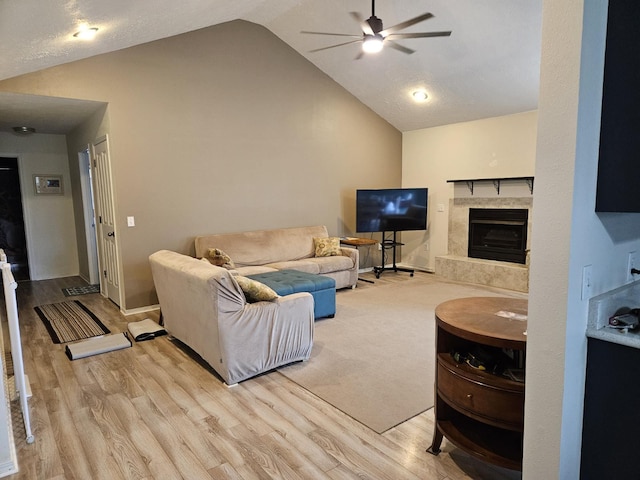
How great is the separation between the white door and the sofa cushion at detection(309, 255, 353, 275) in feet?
8.40

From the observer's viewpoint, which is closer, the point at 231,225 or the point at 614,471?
the point at 614,471

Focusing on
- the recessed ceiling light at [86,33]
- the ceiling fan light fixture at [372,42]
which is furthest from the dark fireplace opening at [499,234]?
the recessed ceiling light at [86,33]

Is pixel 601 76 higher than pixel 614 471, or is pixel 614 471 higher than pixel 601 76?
pixel 601 76

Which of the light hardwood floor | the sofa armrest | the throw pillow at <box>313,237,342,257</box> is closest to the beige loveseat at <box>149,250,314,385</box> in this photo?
the sofa armrest

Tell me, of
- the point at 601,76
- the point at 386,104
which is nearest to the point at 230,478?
the point at 601,76

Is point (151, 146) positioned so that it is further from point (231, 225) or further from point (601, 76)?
point (601, 76)

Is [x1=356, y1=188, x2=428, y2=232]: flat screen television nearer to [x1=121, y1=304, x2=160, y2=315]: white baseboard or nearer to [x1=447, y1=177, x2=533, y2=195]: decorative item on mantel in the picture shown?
[x1=447, y1=177, x2=533, y2=195]: decorative item on mantel

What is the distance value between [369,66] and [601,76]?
4724 mm

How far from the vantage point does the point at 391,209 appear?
21.7 ft

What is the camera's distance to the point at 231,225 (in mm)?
5512

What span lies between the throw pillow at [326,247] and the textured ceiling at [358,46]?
254cm

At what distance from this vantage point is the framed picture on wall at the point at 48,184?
6.48 metres

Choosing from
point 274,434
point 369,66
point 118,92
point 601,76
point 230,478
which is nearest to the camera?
point 601,76

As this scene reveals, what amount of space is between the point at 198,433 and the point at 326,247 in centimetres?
384
